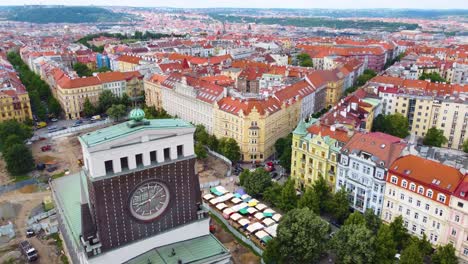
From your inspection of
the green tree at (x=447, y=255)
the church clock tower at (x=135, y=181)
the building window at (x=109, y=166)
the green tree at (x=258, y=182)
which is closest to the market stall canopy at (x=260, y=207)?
the green tree at (x=258, y=182)

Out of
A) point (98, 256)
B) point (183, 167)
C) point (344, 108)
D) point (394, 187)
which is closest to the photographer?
point (98, 256)

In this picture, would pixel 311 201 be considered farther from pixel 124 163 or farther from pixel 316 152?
pixel 124 163

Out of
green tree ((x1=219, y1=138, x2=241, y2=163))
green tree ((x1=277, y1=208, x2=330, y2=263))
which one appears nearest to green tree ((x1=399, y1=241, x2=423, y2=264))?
green tree ((x1=277, y1=208, x2=330, y2=263))

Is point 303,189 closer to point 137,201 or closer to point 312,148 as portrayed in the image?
point 312,148

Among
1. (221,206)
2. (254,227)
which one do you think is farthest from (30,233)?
(254,227)

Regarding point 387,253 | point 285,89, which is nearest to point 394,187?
point 387,253

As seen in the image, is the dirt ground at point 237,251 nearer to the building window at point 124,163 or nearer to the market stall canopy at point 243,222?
the market stall canopy at point 243,222
